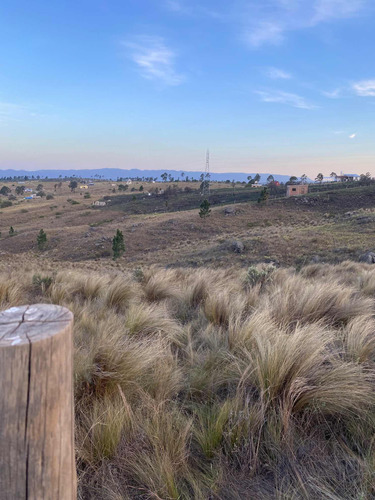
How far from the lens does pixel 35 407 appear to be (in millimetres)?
1296

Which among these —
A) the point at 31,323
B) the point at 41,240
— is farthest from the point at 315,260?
the point at 41,240

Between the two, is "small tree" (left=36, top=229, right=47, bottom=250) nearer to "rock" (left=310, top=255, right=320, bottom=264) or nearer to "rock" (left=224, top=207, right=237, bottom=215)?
"rock" (left=224, top=207, right=237, bottom=215)

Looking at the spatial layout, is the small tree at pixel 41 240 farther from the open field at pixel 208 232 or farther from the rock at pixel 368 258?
the rock at pixel 368 258

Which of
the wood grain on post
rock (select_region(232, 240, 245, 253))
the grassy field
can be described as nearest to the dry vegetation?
the grassy field

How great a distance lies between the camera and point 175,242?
37875mm

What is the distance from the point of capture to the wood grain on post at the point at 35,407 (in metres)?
1.26

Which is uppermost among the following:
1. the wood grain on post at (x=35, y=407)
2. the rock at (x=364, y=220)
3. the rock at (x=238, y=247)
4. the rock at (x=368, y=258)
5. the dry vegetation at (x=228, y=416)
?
the rock at (x=364, y=220)

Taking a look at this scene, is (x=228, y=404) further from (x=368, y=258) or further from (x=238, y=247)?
(x=238, y=247)

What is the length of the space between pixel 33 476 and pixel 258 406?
1530mm

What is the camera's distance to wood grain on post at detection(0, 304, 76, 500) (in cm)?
126

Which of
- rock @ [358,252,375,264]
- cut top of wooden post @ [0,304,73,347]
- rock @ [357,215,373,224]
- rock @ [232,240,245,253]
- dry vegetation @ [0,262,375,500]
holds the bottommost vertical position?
rock @ [232,240,245,253]

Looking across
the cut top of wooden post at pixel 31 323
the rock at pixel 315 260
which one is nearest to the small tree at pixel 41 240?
the rock at pixel 315 260

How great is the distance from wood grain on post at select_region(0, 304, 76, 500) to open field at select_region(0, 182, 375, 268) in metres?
17.9

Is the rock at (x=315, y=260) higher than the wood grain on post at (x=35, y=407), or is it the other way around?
the wood grain on post at (x=35, y=407)
